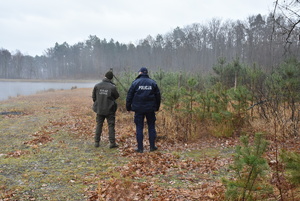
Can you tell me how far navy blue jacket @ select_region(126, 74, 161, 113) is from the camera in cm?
611

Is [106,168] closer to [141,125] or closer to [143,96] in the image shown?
[141,125]

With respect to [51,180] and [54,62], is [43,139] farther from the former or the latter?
[54,62]

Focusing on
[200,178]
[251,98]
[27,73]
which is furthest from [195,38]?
[27,73]

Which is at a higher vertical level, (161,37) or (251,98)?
(161,37)

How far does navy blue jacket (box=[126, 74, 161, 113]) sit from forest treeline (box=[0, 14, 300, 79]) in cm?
2068

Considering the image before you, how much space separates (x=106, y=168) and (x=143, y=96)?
1.99 m

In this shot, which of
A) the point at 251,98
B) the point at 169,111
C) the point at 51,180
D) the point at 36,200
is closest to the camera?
the point at 36,200

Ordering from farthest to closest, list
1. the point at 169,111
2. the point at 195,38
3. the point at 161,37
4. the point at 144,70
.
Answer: the point at 161,37
the point at 195,38
the point at 169,111
the point at 144,70

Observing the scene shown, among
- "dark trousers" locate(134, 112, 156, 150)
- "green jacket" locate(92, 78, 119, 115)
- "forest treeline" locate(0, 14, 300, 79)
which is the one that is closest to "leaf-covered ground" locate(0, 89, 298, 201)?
"dark trousers" locate(134, 112, 156, 150)

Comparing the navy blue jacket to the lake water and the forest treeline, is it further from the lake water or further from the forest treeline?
the lake water

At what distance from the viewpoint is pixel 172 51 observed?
200 ft

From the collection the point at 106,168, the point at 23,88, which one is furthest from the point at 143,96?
the point at 23,88

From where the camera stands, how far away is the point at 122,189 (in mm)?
4031

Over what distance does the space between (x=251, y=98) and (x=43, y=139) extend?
265 inches
